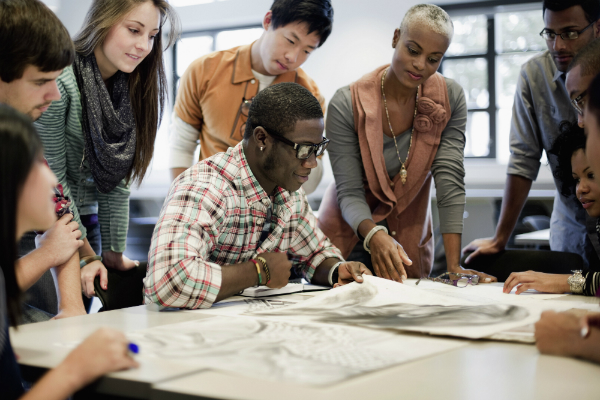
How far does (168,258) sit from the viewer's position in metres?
1.51

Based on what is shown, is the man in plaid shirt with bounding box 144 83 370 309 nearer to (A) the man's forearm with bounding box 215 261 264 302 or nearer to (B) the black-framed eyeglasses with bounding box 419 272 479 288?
(A) the man's forearm with bounding box 215 261 264 302

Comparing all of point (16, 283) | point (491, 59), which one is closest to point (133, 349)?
point (16, 283)

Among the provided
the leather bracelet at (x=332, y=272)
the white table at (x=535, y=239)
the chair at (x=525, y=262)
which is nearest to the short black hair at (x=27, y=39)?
the leather bracelet at (x=332, y=272)

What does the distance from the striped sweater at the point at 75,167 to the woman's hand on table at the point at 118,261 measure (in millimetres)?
24

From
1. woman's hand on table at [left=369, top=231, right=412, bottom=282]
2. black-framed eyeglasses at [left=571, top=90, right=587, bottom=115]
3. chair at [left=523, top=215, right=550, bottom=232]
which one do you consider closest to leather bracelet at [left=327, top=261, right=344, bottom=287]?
woman's hand on table at [left=369, top=231, right=412, bottom=282]

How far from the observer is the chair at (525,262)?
2.23m

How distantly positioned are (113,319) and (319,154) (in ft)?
2.79

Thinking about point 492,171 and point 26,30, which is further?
point 492,171

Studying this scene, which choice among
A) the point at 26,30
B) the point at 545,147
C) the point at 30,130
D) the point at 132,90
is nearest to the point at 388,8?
the point at 545,147

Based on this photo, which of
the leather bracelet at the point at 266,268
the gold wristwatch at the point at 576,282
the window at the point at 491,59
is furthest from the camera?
the window at the point at 491,59

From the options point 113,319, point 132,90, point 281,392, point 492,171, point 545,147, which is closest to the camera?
point 281,392

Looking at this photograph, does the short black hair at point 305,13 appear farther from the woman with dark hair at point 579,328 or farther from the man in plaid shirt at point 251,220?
the woman with dark hair at point 579,328

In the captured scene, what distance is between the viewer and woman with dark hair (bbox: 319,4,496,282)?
2.29 m

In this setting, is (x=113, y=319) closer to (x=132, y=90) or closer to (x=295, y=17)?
(x=132, y=90)
